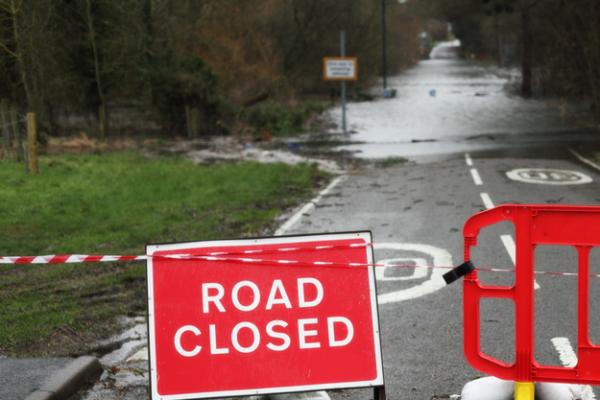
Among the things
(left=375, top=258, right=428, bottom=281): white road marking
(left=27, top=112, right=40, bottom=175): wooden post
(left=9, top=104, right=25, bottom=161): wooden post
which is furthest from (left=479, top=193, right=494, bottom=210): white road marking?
(left=9, top=104, right=25, bottom=161): wooden post

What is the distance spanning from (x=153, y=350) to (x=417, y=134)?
87.7 feet

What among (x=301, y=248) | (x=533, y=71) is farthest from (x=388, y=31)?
(x=301, y=248)

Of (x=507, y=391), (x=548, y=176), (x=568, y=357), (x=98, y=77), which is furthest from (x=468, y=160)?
(x=507, y=391)

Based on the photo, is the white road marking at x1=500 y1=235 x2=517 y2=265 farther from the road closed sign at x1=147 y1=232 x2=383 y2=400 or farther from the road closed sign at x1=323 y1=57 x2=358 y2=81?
the road closed sign at x1=323 y1=57 x2=358 y2=81

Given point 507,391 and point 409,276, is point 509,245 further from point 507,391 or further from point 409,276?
point 507,391

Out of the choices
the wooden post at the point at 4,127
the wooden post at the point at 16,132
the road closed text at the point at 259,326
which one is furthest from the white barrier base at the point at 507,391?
the wooden post at the point at 4,127

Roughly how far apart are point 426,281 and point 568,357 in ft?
9.52

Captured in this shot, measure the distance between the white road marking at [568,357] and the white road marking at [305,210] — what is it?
5546 millimetres

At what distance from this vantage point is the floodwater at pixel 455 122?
88.3ft

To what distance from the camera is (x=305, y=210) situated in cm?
1430

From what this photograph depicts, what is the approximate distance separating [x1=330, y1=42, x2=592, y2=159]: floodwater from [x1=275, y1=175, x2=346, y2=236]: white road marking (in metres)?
6.41

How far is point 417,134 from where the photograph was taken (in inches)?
1223

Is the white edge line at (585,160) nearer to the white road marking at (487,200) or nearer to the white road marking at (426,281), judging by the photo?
the white road marking at (487,200)

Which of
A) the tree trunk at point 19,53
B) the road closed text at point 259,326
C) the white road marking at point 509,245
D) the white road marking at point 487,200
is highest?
the tree trunk at point 19,53
